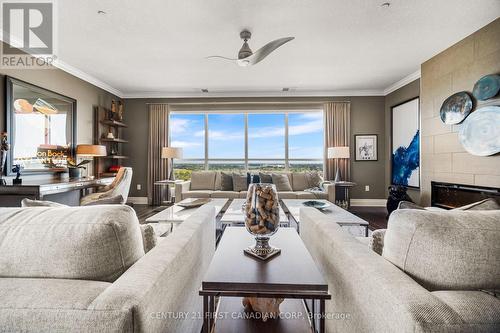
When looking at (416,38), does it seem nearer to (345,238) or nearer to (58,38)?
(345,238)

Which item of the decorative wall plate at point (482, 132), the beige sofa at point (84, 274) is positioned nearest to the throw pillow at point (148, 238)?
the beige sofa at point (84, 274)

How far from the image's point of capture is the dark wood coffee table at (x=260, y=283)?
802mm

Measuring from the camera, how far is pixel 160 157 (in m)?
5.60

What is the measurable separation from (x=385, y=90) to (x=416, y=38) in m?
2.37

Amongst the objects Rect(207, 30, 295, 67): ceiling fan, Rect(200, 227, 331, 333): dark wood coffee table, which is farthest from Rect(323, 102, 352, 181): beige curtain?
Rect(200, 227, 331, 333): dark wood coffee table

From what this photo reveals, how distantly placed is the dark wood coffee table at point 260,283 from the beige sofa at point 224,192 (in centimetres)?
323

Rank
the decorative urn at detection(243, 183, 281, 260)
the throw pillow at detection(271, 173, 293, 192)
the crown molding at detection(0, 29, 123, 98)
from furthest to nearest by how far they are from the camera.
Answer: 1. the throw pillow at detection(271, 173, 293, 192)
2. the crown molding at detection(0, 29, 123, 98)
3. the decorative urn at detection(243, 183, 281, 260)

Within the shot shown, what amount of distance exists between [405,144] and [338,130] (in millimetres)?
1324

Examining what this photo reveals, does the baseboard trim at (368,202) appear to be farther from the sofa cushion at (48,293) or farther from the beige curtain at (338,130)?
the sofa cushion at (48,293)

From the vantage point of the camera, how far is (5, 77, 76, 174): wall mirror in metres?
3.07

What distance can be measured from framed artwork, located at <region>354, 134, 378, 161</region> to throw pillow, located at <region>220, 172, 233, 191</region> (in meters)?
2.92

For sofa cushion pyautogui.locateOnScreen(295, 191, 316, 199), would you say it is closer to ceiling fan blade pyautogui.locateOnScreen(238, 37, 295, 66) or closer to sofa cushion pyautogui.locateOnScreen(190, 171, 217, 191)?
sofa cushion pyautogui.locateOnScreen(190, 171, 217, 191)

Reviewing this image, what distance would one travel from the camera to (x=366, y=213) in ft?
16.3

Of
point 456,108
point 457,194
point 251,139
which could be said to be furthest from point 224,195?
point 456,108
